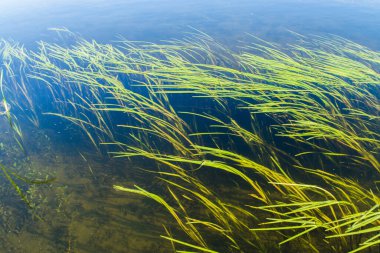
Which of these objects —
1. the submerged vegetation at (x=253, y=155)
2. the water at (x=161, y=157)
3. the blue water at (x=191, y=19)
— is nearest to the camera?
the submerged vegetation at (x=253, y=155)

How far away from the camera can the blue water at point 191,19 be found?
20.4 ft

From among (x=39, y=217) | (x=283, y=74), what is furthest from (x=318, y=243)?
(x=39, y=217)

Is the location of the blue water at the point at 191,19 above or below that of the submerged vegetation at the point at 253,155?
above

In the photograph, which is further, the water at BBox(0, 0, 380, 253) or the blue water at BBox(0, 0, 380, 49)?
the blue water at BBox(0, 0, 380, 49)

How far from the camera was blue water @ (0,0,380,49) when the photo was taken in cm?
621

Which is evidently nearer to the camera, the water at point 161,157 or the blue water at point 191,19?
the water at point 161,157

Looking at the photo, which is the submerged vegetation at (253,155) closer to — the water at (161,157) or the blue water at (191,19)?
the water at (161,157)

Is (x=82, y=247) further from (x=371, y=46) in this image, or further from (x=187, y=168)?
(x=371, y=46)

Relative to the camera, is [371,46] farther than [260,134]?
Yes

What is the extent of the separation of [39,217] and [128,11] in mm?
8098

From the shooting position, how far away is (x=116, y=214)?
2002 mm

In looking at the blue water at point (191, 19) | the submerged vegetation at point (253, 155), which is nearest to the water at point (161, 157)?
the submerged vegetation at point (253, 155)

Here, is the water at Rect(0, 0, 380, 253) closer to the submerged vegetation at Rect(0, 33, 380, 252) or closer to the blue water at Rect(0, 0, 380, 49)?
the submerged vegetation at Rect(0, 33, 380, 252)

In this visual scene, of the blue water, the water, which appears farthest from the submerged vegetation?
the blue water
